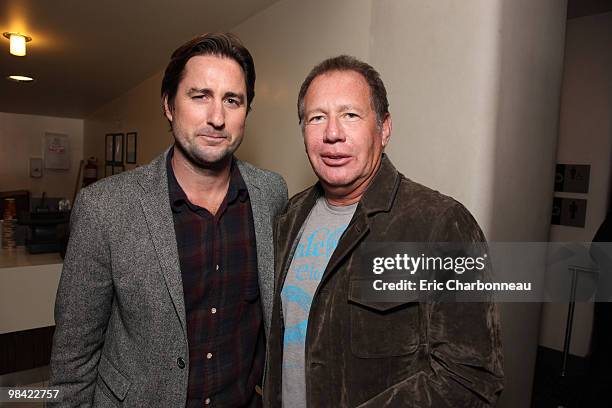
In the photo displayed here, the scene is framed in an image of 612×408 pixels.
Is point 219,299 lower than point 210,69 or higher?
lower

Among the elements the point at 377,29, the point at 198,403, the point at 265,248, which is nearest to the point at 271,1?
the point at 377,29

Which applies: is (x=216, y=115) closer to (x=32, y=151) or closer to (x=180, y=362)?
(x=180, y=362)

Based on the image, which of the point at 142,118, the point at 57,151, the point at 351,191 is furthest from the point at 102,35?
the point at 57,151

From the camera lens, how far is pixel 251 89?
51.1 inches

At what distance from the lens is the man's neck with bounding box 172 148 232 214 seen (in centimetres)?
119

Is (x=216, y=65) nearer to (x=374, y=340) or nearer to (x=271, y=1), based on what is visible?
(x=374, y=340)

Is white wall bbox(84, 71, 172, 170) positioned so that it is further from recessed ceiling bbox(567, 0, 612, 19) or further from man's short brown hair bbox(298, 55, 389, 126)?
recessed ceiling bbox(567, 0, 612, 19)

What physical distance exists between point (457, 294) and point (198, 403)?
0.71 metres

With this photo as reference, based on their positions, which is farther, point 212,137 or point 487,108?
point 487,108

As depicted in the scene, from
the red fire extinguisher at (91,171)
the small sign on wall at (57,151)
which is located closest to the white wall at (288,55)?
the red fire extinguisher at (91,171)

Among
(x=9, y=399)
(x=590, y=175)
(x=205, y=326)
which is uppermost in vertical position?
(x=590, y=175)

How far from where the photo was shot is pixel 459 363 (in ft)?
2.80

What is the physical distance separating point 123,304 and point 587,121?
287 cm

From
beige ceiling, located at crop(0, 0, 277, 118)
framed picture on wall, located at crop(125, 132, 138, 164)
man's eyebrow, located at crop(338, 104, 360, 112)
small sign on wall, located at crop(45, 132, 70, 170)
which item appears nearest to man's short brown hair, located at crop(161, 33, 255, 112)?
man's eyebrow, located at crop(338, 104, 360, 112)
